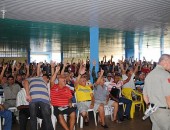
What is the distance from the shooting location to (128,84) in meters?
8.19

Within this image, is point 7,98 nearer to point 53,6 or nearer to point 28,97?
point 28,97

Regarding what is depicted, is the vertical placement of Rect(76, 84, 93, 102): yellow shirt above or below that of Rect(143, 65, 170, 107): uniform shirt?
below

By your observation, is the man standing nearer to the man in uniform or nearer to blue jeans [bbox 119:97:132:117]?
the man in uniform

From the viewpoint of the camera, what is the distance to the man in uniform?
3.55m

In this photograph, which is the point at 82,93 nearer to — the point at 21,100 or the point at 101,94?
the point at 101,94

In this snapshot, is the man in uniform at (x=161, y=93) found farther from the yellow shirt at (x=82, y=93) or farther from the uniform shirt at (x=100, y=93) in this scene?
the uniform shirt at (x=100, y=93)

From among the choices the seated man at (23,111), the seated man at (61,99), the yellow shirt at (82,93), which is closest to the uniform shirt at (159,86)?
the seated man at (61,99)

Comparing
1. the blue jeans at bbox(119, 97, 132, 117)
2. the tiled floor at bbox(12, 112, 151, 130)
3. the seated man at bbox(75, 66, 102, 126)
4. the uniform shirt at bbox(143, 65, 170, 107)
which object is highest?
the uniform shirt at bbox(143, 65, 170, 107)

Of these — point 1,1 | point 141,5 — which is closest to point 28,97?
point 1,1

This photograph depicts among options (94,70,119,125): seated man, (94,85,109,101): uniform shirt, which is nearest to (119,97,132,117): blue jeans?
(94,70,119,125): seated man

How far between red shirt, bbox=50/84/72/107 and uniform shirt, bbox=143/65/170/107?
272 centimetres

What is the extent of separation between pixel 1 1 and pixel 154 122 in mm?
4877

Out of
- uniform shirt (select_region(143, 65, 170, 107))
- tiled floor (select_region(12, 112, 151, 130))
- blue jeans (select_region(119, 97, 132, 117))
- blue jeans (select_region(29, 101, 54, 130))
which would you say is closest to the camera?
uniform shirt (select_region(143, 65, 170, 107))

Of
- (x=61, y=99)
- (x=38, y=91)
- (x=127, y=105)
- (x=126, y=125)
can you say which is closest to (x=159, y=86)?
(x=38, y=91)
